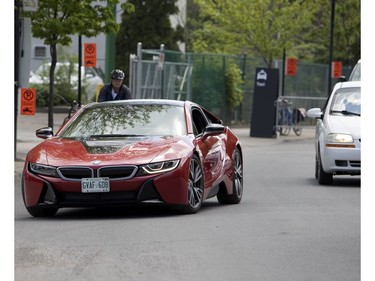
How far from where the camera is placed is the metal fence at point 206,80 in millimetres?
36209

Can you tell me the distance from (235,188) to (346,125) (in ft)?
12.3

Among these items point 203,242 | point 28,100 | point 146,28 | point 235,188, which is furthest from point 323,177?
point 146,28

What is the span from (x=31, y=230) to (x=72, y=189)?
38.7 inches

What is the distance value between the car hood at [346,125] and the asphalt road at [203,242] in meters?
1.70

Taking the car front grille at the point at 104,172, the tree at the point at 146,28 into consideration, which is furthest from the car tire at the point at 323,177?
the tree at the point at 146,28

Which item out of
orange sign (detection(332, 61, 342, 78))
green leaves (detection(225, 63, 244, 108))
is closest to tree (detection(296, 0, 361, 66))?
orange sign (detection(332, 61, 342, 78))

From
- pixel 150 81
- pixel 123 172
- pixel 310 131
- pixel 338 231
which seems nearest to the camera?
pixel 338 231

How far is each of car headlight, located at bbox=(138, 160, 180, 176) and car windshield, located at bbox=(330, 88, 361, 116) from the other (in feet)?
21.7

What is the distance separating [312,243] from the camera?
11562 mm

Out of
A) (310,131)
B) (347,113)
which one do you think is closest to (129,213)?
(347,113)

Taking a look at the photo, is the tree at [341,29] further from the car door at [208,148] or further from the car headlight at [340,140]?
the car door at [208,148]

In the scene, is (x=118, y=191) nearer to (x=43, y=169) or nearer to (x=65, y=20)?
(x=43, y=169)

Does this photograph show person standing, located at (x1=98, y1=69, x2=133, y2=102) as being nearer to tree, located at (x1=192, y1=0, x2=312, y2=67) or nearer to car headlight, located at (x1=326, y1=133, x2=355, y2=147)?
car headlight, located at (x1=326, y1=133, x2=355, y2=147)
